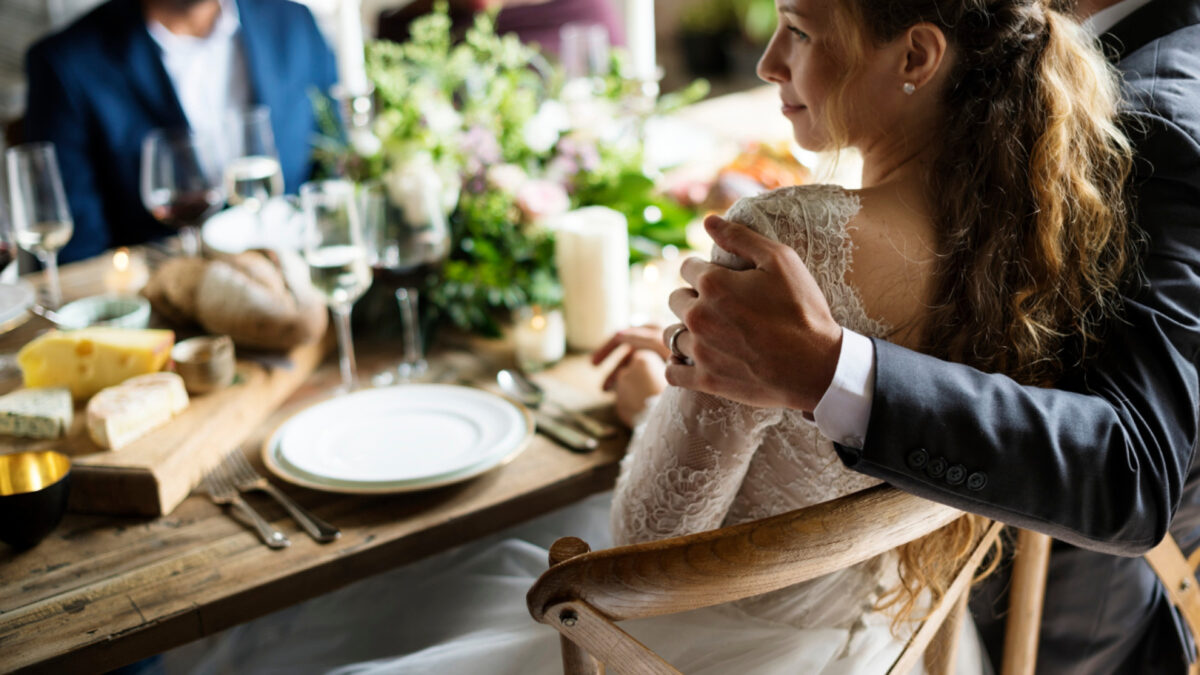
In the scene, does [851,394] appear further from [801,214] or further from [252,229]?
[252,229]

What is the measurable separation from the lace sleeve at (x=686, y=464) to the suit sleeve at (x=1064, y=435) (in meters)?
0.14

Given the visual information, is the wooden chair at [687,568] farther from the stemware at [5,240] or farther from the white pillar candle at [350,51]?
the white pillar candle at [350,51]

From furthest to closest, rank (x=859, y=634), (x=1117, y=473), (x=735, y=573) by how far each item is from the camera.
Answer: (x=859, y=634) → (x=1117, y=473) → (x=735, y=573)

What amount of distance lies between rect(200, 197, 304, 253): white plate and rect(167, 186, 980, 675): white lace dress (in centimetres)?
65

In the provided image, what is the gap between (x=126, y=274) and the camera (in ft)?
5.76

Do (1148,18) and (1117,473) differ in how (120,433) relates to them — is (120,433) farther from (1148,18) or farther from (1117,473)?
(1148,18)

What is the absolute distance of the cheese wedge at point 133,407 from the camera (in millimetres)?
1088

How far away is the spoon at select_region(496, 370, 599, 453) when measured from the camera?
1.17 metres

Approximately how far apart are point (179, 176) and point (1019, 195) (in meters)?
1.39

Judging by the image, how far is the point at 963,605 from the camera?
40.9 inches

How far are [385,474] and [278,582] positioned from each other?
19cm

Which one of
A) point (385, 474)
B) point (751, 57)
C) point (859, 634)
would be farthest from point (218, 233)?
point (751, 57)

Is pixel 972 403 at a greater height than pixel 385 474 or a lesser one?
greater

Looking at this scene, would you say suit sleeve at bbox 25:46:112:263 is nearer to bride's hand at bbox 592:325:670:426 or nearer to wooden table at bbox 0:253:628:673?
wooden table at bbox 0:253:628:673
